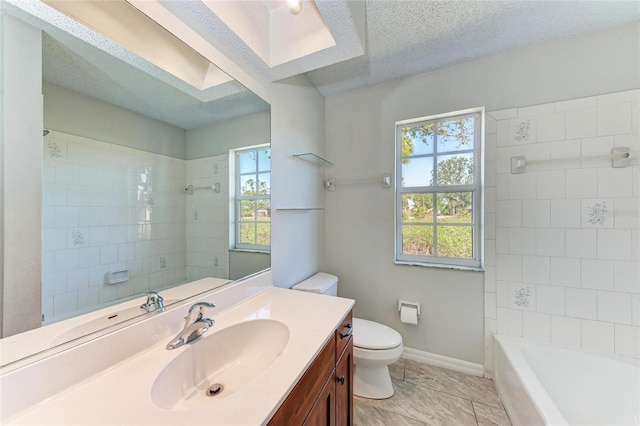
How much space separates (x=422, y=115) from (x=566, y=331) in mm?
1851

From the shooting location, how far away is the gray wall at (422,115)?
150cm

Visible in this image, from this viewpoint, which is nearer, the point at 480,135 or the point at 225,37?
the point at 225,37

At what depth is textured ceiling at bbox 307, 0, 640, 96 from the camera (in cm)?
130

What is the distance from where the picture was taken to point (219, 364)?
90 cm

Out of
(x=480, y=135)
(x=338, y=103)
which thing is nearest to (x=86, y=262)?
(x=338, y=103)

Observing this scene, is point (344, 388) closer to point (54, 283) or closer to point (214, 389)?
point (214, 389)

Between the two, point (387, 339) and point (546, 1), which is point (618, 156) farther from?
point (387, 339)

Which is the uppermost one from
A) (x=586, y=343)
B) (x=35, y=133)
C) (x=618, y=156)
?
(x=618, y=156)

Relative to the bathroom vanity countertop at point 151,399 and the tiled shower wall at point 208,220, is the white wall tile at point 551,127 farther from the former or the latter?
the tiled shower wall at point 208,220

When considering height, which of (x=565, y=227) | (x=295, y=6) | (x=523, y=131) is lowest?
(x=565, y=227)

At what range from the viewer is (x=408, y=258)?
80.4 inches

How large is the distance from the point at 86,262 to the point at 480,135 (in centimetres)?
241

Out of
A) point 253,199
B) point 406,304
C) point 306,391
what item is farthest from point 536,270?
point 253,199

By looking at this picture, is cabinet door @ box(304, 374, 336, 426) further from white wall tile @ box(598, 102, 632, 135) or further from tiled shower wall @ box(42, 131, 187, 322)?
white wall tile @ box(598, 102, 632, 135)
